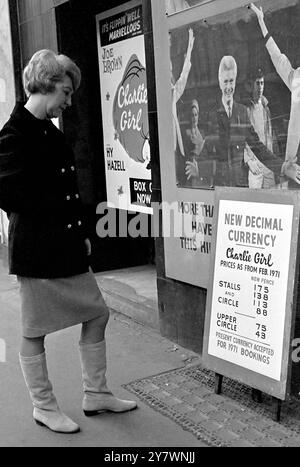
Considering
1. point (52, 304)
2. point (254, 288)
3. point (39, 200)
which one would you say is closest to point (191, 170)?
point (254, 288)

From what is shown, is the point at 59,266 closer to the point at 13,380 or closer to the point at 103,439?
the point at 103,439

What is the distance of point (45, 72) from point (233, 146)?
4.79 feet

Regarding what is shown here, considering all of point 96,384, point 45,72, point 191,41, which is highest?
point 191,41

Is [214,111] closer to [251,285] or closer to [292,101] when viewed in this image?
[292,101]

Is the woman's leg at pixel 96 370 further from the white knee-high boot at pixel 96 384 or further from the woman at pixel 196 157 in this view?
the woman at pixel 196 157

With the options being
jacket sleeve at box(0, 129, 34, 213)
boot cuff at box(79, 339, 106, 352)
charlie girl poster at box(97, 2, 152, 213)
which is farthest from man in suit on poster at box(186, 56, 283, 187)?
charlie girl poster at box(97, 2, 152, 213)

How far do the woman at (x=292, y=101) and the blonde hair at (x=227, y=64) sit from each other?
0.34 metres

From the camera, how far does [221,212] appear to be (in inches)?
152

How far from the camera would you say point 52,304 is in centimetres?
346

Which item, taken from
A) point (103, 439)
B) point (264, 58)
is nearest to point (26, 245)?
point (103, 439)

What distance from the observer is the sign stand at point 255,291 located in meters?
3.41

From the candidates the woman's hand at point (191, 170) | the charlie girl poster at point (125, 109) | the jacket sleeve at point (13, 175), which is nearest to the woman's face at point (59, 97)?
the jacket sleeve at point (13, 175)

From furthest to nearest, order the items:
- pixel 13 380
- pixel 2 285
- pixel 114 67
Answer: pixel 2 285
pixel 114 67
pixel 13 380
